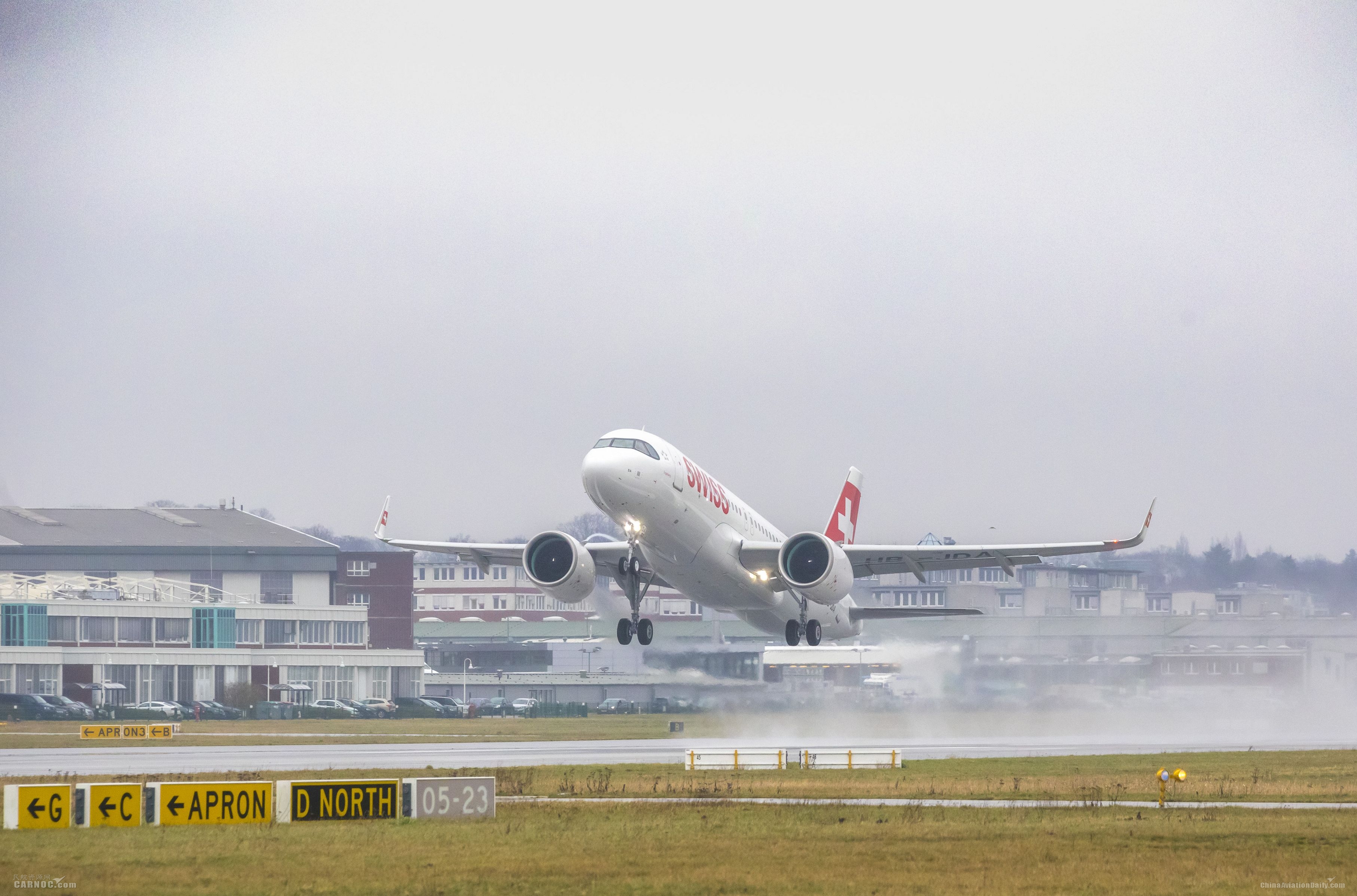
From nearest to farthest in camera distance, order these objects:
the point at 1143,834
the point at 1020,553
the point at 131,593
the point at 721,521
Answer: the point at 1143,834 < the point at 721,521 < the point at 1020,553 < the point at 131,593

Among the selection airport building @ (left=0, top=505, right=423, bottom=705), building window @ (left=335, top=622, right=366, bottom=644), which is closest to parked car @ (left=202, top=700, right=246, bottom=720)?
airport building @ (left=0, top=505, right=423, bottom=705)

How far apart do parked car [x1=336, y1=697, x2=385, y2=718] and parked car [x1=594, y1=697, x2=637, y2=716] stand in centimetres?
1240

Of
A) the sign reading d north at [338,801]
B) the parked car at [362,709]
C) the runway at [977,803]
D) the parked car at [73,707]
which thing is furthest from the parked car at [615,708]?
the sign reading d north at [338,801]

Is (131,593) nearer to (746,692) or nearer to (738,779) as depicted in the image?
(746,692)

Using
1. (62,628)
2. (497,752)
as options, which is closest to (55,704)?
(62,628)

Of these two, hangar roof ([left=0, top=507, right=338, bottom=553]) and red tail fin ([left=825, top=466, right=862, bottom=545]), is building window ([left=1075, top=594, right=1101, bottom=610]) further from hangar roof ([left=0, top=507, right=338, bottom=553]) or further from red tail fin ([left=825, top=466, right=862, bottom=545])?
hangar roof ([left=0, top=507, right=338, bottom=553])

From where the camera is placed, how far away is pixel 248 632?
102 m

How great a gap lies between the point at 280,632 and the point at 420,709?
18.2 metres

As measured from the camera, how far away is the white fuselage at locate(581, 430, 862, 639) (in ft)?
125

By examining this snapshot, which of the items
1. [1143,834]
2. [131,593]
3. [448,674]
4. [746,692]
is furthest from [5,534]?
[1143,834]

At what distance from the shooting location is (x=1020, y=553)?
47.9 meters

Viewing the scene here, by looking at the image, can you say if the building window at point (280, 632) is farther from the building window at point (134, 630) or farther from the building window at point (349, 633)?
the building window at point (134, 630)

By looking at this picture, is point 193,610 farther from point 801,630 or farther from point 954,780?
point 954,780

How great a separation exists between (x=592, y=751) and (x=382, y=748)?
24.1ft
